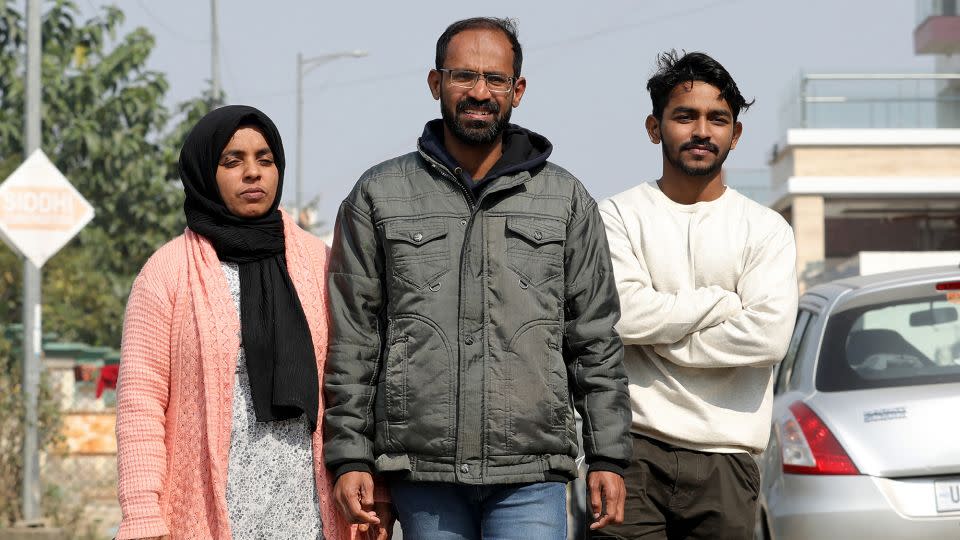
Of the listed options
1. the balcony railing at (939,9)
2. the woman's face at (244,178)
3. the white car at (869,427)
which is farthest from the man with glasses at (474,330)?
the balcony railing at (939,9)

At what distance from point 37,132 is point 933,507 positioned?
9571 millimetres

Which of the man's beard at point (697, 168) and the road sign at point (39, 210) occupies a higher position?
the road sign at point (39, 210)

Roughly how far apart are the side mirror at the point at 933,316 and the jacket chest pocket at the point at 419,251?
366 cm

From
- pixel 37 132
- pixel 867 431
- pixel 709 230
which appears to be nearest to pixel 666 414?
pixel 709 230

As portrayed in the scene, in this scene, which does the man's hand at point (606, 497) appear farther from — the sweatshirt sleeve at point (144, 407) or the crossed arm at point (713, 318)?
the sweatshirt sleeve at point (144, 407)

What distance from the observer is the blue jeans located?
4.38 meters

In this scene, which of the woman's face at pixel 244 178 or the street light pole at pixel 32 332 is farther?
Answer: the street light pole at pixel 32 332

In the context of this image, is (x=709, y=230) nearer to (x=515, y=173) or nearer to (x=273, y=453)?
(x=515, y=173)

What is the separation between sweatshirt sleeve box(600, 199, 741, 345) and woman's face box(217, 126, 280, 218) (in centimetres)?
111

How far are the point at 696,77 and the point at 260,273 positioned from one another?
5.14 ft

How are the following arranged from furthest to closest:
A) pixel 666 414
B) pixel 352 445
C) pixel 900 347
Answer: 1. pixel 900 347
2. pixel 666 414
3. pixel 352 445

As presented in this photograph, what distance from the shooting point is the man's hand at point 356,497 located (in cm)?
436

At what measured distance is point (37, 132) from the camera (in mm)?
13992

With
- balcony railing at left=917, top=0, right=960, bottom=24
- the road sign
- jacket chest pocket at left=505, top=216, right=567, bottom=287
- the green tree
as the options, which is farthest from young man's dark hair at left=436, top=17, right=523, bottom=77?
balcony railing at left=917, top=0, right=960, bottom=24
